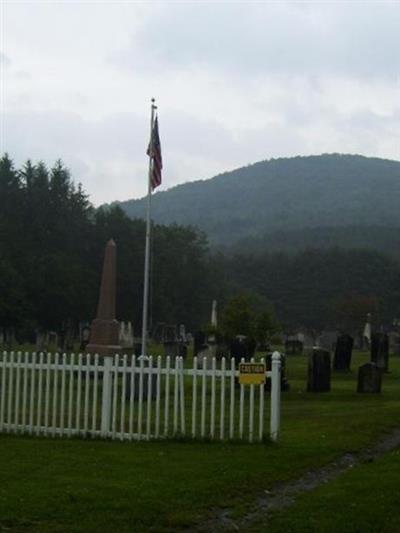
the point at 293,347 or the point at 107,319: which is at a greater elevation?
the point at 107,319

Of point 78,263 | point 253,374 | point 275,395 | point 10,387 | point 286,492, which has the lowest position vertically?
point 286,492

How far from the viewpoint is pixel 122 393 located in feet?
45.7

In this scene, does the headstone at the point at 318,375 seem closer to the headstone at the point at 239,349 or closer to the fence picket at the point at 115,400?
the headstone at the point at 239,349

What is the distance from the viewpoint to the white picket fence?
44.2 ft

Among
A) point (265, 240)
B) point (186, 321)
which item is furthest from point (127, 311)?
point (265, 240)

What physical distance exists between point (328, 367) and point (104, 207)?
192 ft

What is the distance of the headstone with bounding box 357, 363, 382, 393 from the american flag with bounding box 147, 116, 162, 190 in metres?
7.48

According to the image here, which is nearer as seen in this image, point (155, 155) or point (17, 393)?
point (17, 393)

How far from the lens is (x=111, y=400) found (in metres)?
14.1

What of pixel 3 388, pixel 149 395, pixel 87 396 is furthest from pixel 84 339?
pixel 149 395

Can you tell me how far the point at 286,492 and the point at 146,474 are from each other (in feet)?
5.48

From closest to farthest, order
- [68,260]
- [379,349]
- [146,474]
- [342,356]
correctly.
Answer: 1. [146,474]
2. [379,349]
3. [342,356]
4. [68,260]

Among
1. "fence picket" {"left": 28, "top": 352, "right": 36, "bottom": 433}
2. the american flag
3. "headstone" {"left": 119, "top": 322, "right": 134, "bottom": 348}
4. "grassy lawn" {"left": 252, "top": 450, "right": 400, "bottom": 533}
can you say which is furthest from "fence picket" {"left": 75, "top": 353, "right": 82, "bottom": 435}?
"headstone" {"left": 119, "top": 322, "right": 134, "bottom": 348}

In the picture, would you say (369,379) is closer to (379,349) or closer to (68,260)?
(379,349)
